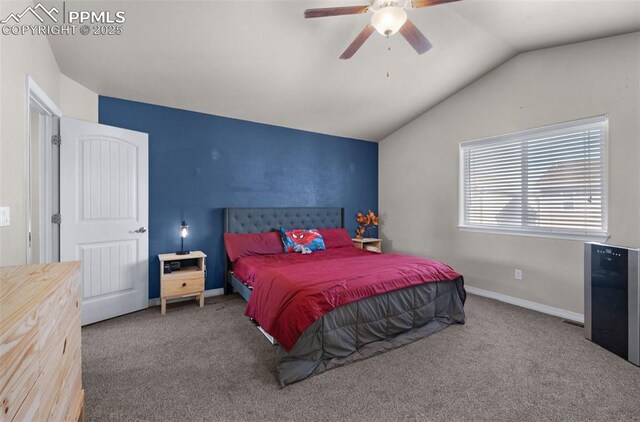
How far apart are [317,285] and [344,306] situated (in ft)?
0.89

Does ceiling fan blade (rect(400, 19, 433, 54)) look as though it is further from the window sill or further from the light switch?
the light switch

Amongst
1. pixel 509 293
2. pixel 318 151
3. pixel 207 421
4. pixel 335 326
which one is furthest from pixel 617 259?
pixel 318 151

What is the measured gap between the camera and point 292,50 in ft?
9.70

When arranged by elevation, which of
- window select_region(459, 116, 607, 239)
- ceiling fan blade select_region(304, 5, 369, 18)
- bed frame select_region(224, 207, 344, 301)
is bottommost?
bed frame select_region(224, 207, 344, 301)

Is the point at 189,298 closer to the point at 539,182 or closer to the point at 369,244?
the point at 369,244

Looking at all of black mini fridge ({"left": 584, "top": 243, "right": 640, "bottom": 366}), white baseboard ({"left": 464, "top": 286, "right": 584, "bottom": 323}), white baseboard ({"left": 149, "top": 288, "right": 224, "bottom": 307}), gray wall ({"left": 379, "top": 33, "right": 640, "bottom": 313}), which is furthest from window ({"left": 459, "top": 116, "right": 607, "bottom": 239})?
white baseboard ({"left": 149, "top": 288, "right": 224, "bottom": 307})

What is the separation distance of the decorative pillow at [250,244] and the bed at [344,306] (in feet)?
1.03

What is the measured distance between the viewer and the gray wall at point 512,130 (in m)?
2.83

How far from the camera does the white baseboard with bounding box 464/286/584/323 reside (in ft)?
10.2

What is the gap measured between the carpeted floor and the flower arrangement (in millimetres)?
2596

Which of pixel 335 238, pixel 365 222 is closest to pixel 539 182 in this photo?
pixel 365 222

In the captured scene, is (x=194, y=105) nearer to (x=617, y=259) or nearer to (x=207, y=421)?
(x=207, y=421)

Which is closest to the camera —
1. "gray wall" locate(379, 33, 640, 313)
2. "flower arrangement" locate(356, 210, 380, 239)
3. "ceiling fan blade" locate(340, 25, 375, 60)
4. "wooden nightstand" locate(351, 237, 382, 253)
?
"ceiling fan blade" locate(340, 25, 375, 60)

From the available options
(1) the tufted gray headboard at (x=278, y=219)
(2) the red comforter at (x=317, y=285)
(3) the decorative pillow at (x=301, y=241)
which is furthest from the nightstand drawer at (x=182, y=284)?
(3) the decorative pillow at (x=301, y=241)
